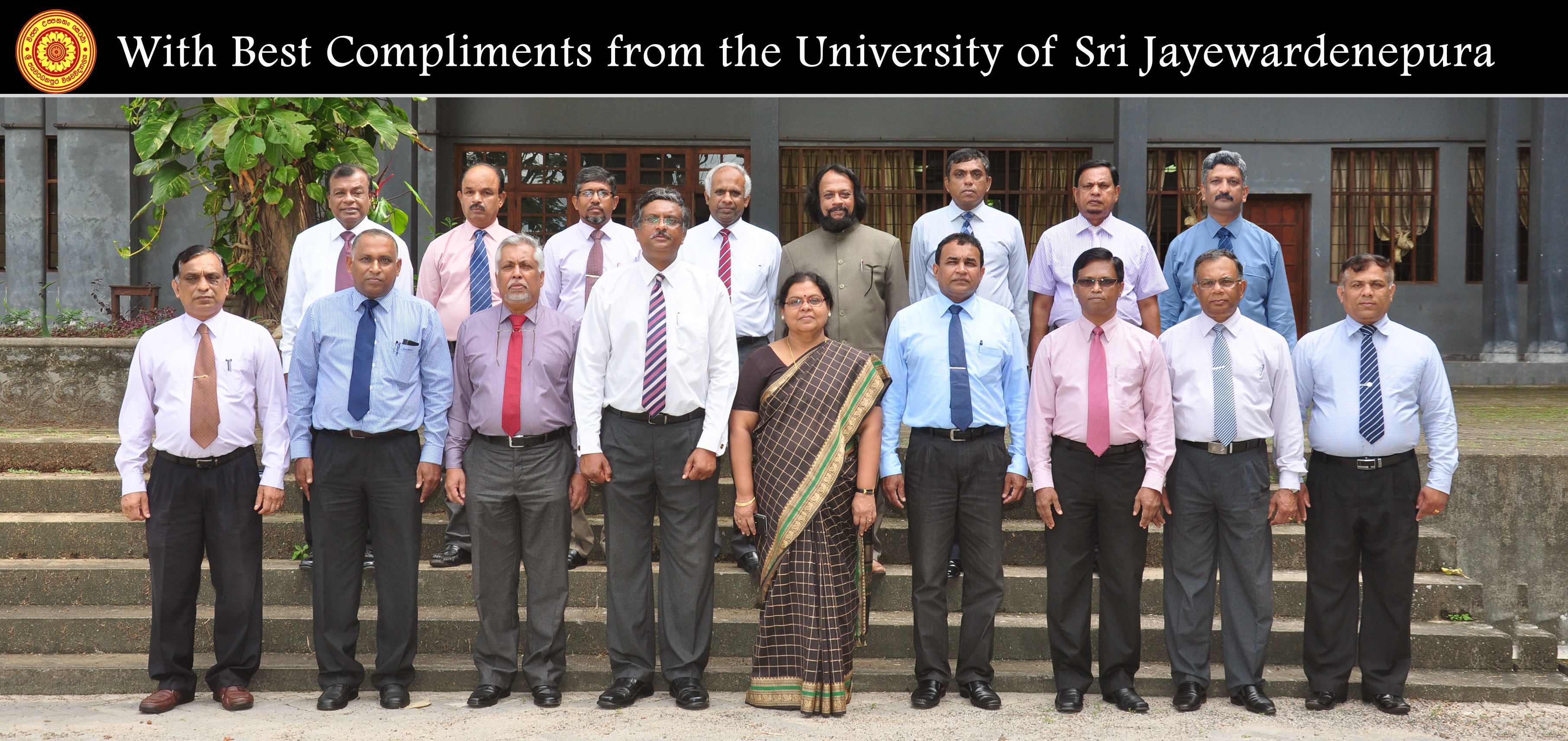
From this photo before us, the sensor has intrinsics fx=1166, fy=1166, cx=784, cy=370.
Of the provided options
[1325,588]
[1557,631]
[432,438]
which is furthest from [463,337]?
[1557,631]

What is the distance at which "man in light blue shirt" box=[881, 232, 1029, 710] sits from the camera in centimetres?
464

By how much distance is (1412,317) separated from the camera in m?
13.1

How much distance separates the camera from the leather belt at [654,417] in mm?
4645

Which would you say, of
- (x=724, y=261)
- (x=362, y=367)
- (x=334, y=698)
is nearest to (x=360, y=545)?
(x=334, y=698)

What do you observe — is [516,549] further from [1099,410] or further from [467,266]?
[1099,410]

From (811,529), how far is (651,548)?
0.66 meters

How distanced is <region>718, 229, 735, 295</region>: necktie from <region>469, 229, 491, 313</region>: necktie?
3.66ft

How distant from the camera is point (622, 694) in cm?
463

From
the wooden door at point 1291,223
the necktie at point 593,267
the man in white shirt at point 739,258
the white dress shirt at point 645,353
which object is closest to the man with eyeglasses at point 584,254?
the necktie at point 593,267

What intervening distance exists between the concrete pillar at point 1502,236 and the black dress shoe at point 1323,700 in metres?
9.02
